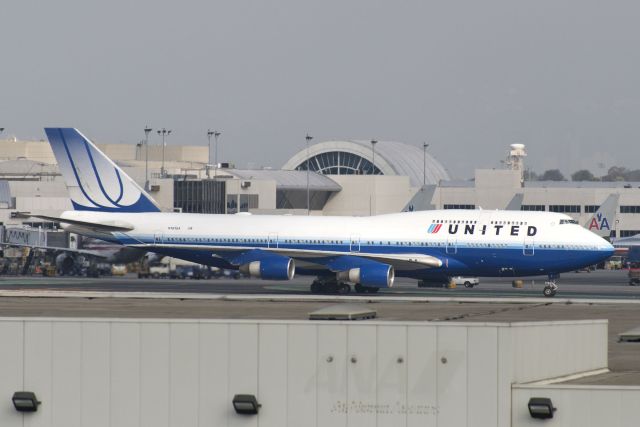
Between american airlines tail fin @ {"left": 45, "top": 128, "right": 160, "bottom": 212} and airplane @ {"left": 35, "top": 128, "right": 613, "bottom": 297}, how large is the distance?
68 centimetres

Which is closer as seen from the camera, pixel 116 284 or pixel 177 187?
pixel 116 284

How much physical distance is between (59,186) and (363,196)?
1639 inches

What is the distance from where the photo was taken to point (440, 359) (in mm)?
30484

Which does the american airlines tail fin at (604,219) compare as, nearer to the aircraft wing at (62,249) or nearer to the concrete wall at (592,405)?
the aircraft wing at (62,249)

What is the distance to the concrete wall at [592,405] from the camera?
28.6m

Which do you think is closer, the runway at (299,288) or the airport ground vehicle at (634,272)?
the runway at (299,288)

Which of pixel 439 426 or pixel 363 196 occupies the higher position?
pixel 363 196

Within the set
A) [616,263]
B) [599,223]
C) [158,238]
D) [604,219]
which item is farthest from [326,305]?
[616,263]

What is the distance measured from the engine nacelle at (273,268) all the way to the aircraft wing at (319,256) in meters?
0.78

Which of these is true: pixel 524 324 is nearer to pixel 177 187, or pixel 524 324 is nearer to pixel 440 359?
pixel 440 359

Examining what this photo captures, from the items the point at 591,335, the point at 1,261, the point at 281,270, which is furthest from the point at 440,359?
the point at 1,261

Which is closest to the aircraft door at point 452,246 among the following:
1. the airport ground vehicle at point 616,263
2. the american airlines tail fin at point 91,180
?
the american airlines tail fin at point 91,180

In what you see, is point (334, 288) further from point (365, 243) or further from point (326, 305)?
point (326, 305)

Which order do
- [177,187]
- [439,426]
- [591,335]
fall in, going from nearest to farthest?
1. [439,426]
2. [591,335]
3. [177,187]
